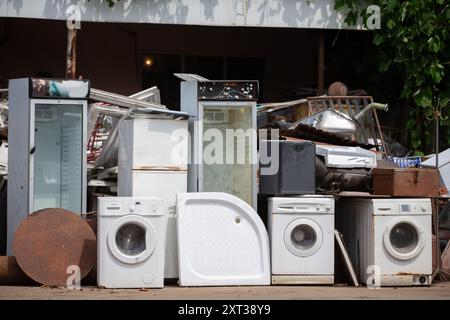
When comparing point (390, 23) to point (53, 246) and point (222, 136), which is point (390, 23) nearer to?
point (222, 136)

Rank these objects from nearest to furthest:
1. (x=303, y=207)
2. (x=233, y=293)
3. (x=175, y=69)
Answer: (x=233, y=293) < (x=303, y=207) < (x=175, y=69)

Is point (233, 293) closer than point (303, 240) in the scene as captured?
Yes

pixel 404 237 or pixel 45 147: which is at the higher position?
pixel 45 147

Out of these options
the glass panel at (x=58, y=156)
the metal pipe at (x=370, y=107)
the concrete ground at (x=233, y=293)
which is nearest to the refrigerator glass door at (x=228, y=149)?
the concrete ground at (x=233, y=293)

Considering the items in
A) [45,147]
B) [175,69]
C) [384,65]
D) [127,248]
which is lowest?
[127,248]

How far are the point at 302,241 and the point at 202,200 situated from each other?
122 cm

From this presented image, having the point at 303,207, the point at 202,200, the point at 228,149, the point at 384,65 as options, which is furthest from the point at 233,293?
the point at 384,65

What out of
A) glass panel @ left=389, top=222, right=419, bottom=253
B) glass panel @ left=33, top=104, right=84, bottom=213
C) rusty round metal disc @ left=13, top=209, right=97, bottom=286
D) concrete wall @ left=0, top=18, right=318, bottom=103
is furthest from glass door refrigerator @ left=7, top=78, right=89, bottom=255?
concrete wall @ left=0, top=18, right=318, bottom=103

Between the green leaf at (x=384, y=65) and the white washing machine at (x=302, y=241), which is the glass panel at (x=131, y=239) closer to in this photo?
the white washing machine at (x=302, y=241)

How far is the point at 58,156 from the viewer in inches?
408

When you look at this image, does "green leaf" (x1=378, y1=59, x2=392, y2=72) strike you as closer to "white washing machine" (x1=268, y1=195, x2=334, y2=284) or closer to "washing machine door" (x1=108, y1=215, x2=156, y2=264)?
"white washing machine" (x1=268, y1=195, x2=334, y2=284)

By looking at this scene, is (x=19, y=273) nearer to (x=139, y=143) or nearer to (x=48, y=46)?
(x=139, y=143)

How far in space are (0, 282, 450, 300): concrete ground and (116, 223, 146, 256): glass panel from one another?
1.44 ft

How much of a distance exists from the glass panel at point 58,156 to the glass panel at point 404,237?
358cm
